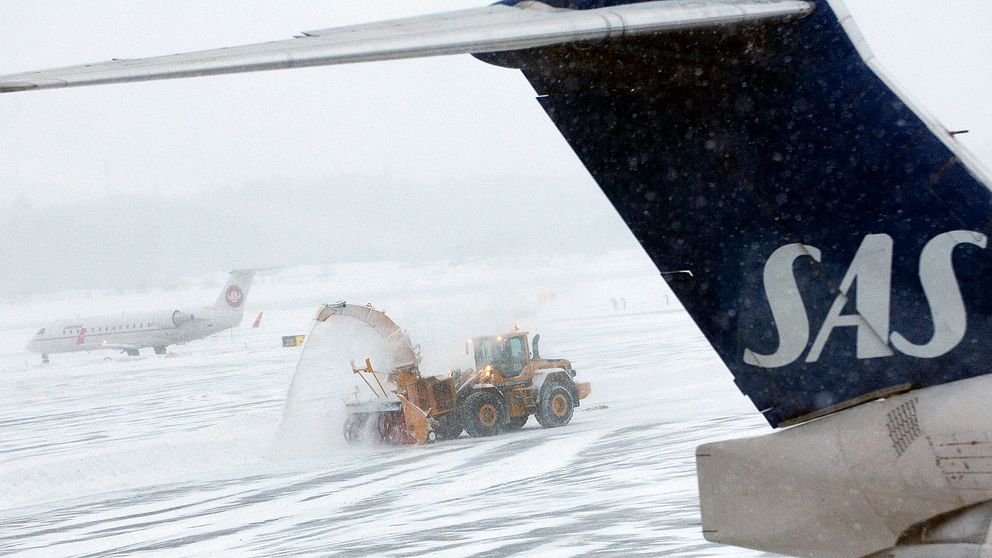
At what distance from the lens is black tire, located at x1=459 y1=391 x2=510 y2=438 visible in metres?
16.6

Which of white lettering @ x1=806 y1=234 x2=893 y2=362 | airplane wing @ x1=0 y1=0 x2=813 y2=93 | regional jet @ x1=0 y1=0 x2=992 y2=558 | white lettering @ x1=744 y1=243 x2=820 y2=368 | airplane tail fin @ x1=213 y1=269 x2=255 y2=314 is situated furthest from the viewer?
airplane tail fin @ x1=213 y1=269 x2=255 y2=314

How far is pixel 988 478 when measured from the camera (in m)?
3.19

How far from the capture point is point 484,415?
1672cm

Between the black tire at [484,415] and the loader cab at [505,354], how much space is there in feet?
1.52

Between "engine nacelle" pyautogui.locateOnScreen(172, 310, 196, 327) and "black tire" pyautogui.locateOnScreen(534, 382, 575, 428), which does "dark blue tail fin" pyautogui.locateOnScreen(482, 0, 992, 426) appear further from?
"engine nacelle" pyautogui.locateOnScreen(172, 310, 196, 327)

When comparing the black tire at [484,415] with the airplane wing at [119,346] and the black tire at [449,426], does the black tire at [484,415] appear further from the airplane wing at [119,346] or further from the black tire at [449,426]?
the airplane wing at [119,346]

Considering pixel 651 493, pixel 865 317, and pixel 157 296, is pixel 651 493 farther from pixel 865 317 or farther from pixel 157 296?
pixel 157 296

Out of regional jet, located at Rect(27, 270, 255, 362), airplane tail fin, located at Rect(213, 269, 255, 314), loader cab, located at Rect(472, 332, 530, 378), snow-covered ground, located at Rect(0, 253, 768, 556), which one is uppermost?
airplane tail fin, located at Rect(213, 269, 255, 314)

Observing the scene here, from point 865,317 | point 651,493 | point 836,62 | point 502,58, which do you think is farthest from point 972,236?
point 651,493

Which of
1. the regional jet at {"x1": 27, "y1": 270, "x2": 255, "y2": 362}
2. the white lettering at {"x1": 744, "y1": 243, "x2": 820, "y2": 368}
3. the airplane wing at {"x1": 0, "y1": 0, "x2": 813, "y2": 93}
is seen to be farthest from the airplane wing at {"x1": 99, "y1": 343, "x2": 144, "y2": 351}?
the airplane wing at {"x1": 0, "y1": 0, "x2": 813, "y2": 93}

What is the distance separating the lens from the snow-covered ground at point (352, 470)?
384 inches

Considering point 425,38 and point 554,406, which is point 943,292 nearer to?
point 425,38

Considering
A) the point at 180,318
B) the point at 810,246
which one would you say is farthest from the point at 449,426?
the point at 180,318

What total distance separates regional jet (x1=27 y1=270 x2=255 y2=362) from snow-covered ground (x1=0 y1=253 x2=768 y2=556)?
22.6 meters
